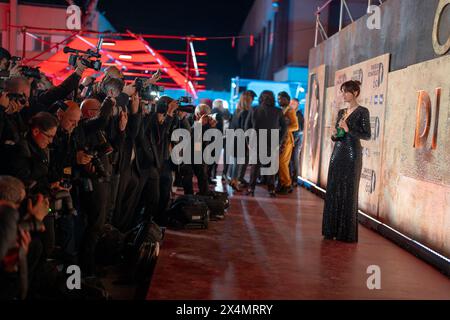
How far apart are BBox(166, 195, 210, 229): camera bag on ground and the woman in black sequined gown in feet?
5.22

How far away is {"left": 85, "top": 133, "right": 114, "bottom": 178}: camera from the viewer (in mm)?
5234

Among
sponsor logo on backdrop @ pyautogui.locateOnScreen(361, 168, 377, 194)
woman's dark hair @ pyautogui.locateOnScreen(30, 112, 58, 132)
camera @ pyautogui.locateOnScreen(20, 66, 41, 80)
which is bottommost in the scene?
sponsor logo on backdrop @ pyautogui.locateOnScreen(361, 168, 377, 194)

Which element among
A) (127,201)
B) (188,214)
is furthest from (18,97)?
(188,214)

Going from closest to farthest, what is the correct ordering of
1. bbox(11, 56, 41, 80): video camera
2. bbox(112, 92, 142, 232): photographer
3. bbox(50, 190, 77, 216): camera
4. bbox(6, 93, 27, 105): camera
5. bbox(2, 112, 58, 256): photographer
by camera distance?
bbox(2, 112, 58, 256): photographer
bbox(50, 190, 77, 216): camera
bbox(6, 93, 27, 105): camera
bbox(11, 56, 41, 80): video camera
bbox(112, 92, 142, 232): photographer

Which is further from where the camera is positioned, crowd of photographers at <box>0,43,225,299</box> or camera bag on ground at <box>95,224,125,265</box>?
camera bag on ground at <box>95,224,125,265</box>

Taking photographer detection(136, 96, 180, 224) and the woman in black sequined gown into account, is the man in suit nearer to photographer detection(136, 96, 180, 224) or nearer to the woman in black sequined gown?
photographer detection(136, 96, 180, 224)

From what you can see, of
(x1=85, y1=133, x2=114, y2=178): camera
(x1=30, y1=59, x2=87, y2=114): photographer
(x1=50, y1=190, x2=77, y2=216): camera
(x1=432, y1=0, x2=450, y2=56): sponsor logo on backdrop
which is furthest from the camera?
(x1=432, y1=0, x2=450, y2=56): sponsor logo on backdrop

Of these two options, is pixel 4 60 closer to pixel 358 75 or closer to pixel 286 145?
pixel 358 75

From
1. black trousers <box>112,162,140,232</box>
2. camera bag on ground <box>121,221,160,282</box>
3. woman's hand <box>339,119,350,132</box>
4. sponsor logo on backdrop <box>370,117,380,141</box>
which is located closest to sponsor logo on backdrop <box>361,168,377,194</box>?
sponsor logo on backdrop <box>370,117,380,141</box>

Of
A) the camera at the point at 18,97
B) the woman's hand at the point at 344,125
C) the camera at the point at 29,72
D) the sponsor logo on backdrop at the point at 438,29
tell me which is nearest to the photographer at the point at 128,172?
the camera at the point at 29,72

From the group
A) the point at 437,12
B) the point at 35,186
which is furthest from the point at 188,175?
the point at 35,186

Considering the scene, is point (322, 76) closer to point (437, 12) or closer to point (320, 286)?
point (437, 12)

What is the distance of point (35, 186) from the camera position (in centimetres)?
433
